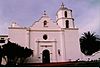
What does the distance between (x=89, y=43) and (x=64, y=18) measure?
8772 mm

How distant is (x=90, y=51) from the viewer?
4206cm

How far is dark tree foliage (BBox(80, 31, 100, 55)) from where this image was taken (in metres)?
42.0

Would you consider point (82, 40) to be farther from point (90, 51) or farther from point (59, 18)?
point (59, 18)

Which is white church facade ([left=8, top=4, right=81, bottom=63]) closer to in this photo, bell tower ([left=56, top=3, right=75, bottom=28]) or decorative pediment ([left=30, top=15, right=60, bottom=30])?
decorative pediment ([left=30, top=15, right=60, bottom=30])

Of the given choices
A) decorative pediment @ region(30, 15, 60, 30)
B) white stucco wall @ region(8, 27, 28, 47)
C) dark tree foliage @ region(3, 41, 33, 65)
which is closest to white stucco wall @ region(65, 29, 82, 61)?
decorative pediment @ region(30, 15, 60, 30)

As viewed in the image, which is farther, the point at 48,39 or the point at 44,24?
the point at 44,24

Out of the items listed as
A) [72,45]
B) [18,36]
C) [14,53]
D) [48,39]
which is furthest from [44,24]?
[14,53]

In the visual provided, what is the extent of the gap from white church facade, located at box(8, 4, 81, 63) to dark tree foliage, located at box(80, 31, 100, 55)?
737cm

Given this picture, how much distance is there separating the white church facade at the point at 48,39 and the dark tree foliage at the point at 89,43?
24.2 ft

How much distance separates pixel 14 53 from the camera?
1211 inches

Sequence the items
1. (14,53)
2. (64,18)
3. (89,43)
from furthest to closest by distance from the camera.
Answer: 1. (89,43)
2. (64,18)
3. (14,53)

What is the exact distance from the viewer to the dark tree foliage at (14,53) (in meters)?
30.5

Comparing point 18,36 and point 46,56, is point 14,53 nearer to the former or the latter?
point 18,36

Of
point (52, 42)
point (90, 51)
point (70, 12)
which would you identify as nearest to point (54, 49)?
point (52, 42)
